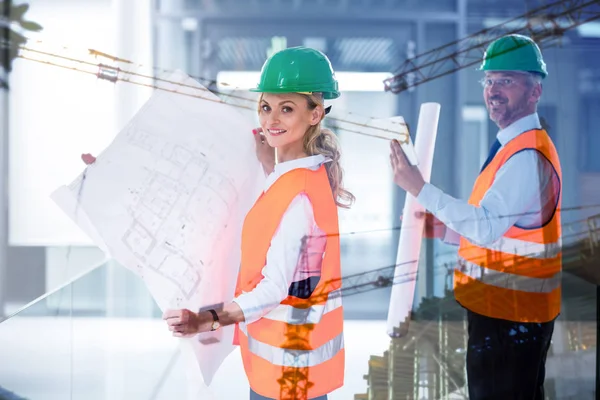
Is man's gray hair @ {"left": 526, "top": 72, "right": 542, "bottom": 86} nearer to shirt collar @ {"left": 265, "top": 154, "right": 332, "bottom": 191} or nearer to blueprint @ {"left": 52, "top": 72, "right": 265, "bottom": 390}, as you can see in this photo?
shirt collar @ {"left": 265, "top": 154, "right": 332, "bottom": 191}

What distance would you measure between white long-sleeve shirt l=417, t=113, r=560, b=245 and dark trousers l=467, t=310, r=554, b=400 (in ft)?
0.87

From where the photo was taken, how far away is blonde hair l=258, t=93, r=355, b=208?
61.2 inches

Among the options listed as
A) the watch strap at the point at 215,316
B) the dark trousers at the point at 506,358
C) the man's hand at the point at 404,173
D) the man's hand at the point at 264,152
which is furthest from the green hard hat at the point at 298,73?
the dark trousers at the point at 506,358

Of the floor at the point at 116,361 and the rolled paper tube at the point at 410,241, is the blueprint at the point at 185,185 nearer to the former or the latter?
the floor at the point at 116,361

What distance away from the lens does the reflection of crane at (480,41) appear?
1612 millimetres

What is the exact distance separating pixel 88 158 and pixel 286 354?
759 millimetres

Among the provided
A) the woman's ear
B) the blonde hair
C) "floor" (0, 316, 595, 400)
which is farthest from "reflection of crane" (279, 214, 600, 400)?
the woman's ear

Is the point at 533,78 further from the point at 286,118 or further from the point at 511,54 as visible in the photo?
the point at 286,118

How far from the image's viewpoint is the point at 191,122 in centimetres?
161

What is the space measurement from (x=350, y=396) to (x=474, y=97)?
0.91 metres

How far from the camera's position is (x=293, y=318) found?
1.59 m

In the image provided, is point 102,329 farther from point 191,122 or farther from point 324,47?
point 324,47

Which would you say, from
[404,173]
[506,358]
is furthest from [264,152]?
[506,358]

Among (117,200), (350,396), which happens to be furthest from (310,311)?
(117,200)
